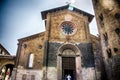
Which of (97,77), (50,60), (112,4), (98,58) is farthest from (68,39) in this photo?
(112,4)

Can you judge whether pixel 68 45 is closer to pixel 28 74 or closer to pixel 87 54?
pixel 87 54

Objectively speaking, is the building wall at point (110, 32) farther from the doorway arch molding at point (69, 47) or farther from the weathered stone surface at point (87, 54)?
the doorway arch molding at point (69, 47)

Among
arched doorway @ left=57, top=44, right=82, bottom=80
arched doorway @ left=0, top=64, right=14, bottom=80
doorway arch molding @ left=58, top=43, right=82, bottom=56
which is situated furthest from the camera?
arched doorway @ left=0, top=64, right=14, bottom=80

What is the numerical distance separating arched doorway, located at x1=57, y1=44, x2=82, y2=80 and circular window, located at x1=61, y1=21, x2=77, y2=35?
6.92 feet

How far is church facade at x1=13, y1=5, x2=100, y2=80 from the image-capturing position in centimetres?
1596

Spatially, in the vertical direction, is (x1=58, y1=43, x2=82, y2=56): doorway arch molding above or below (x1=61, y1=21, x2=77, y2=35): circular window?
below

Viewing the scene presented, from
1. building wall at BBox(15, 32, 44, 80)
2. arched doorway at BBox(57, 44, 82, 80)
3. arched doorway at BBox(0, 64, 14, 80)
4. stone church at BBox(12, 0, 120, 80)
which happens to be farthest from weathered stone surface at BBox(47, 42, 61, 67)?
arched doorway at BBox(0, 64, 14, 80)

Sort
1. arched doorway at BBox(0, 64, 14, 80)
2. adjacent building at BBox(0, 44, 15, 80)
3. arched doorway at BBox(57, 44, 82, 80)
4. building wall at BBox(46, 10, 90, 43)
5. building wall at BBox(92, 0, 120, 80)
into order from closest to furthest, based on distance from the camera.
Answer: arched doorway at BBox(57, 44, 82, 80) → building wall at BBox(92, 0, 120, 80) → building wall at BBox(46, 10, 90, 43) → adjacent building at BBox(0, 44, 15, 80) → arched doorway at BBox(0, 64, 14, 80)

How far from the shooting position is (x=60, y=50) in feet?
56.0

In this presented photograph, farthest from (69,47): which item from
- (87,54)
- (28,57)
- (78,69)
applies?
(28,57)

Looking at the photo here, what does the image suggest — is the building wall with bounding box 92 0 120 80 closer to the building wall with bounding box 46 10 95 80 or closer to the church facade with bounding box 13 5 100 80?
the church facade with bounding box 13 5 100 80

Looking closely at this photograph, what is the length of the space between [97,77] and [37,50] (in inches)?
346

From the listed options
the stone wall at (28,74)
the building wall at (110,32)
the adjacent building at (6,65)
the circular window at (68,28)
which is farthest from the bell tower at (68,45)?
the adjacent building at (6,65)

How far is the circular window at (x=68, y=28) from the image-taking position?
18.5 meters
